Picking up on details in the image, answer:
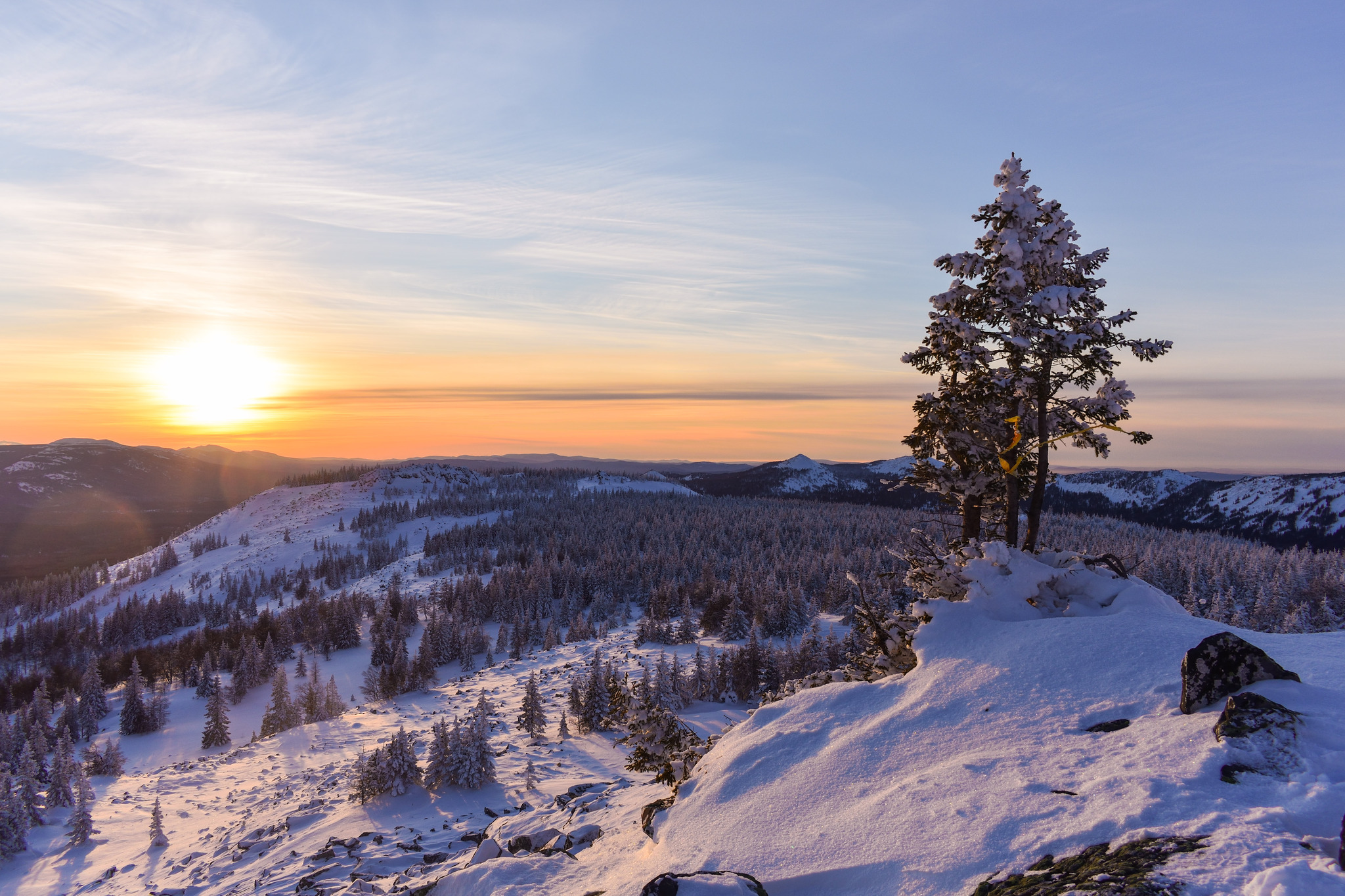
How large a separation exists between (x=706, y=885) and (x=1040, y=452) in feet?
44.2

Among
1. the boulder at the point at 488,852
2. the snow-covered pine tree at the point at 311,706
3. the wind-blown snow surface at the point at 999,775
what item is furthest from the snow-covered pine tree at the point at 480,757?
the snow-covered pine tree at the point at 311,706

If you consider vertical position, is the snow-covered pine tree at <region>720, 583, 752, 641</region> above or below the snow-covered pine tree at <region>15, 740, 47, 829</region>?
above

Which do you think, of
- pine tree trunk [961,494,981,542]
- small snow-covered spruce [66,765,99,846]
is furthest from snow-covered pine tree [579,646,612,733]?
pine tree trunk [961,494,981,542]

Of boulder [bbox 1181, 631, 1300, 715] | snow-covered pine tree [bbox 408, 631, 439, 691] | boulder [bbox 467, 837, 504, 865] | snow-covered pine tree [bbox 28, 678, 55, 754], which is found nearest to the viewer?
boulder [bbox 1181, 631, 1300, 715]

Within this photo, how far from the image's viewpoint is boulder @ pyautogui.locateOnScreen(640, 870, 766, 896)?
7.38m

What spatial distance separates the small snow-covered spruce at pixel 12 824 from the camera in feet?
142

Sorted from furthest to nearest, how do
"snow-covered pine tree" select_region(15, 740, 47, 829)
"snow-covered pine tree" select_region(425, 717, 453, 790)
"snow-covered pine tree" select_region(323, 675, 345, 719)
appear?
"snow-covered pine tree" select_region(323, 675, 345, 719), "snow-covered pine tree" select_region(15, 740, 47, 829), "snow-covered pine tree" select_region(425, 717, 453, 790)

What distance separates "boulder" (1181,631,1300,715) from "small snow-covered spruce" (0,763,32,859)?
2596 inches

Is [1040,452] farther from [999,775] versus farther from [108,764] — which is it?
[108,764]

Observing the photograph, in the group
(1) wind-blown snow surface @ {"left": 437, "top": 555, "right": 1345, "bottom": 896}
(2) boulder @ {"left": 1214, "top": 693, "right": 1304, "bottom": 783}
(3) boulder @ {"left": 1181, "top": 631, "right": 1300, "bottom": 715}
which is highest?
(3) boulder @ {"left": 1181, "top": 631, "right": 1300, "bottom": 715}

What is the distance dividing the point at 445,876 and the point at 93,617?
19461 centimetres

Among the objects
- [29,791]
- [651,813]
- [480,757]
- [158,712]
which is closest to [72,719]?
[158,712]

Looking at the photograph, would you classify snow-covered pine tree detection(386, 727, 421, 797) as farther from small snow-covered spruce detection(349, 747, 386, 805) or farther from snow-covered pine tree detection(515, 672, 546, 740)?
snow-covered pine tree detection(515, 672, 546, 740)

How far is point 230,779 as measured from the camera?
55.2 meters
